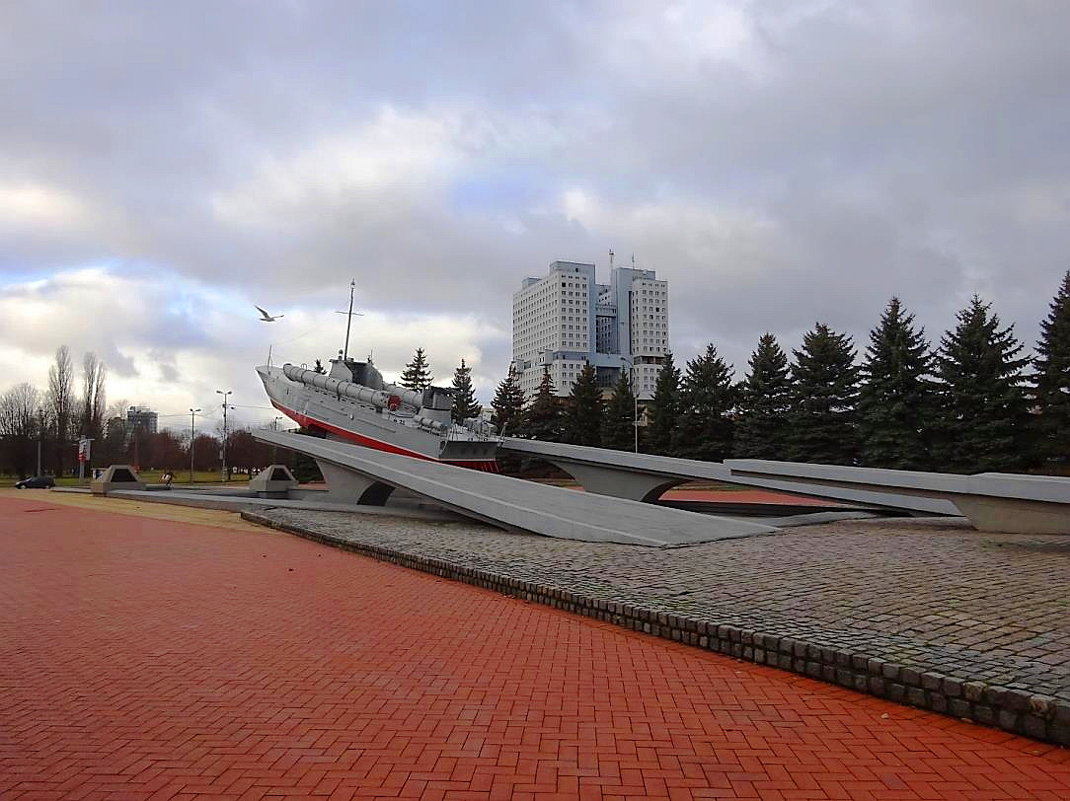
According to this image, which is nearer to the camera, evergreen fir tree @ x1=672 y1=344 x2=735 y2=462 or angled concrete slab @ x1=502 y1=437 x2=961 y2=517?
angled concrete slab @ x1=502 y1=437 x2=961 y2=517

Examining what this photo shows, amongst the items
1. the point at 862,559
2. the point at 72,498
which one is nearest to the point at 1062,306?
the point at 862,559

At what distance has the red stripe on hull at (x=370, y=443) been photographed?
2162cm

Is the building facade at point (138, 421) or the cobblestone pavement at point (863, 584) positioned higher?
the building facade at point (138, 421)

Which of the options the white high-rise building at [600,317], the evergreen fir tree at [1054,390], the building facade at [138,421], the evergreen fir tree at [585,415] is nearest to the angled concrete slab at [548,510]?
the evergreen fir tree at [1054,390]

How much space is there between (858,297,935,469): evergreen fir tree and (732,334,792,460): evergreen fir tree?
431 centimetres

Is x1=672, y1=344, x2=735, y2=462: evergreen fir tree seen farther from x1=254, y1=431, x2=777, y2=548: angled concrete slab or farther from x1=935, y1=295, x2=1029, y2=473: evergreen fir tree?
x1=254, y1=431, x2=777, y2=548: angled concrete slab

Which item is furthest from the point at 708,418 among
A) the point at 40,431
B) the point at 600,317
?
the point at 600,317

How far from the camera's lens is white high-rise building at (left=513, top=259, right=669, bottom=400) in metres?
92.6

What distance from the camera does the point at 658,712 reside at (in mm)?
4051

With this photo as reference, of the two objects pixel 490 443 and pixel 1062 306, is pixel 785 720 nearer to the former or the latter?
pixel 490 443

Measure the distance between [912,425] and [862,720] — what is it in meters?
26.0

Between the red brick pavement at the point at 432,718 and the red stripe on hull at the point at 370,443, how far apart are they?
1453cm

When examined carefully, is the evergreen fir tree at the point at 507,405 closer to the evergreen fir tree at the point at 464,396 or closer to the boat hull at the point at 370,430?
the evergreen fir tree at the point at 464,396

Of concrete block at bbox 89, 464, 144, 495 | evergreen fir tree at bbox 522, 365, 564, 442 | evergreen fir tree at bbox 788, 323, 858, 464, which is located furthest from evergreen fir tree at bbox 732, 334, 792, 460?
concrete block at bbox 89, 464, 144, 495
